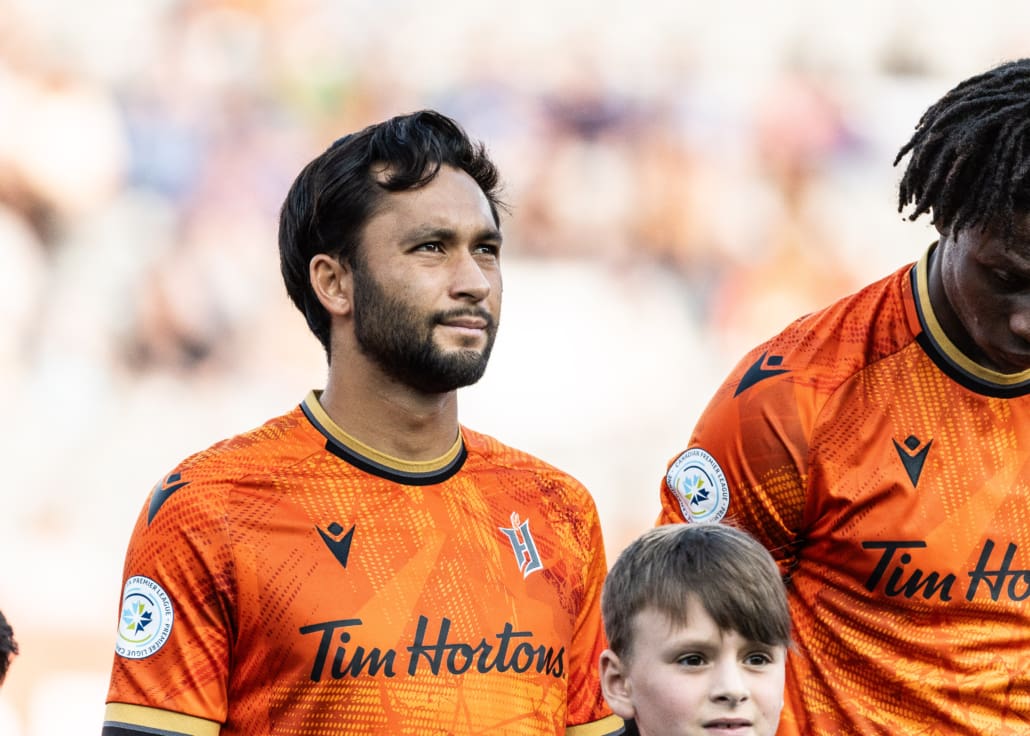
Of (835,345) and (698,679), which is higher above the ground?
(835,345)

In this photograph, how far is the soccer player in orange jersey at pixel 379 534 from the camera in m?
2.57

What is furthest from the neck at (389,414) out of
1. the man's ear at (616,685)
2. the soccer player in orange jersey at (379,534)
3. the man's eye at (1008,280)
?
the man's eye at (1008,280)

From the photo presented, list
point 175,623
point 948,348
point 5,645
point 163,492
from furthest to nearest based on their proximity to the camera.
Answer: point 5,645 < point 948,348 < point 163,492 < point 175,623

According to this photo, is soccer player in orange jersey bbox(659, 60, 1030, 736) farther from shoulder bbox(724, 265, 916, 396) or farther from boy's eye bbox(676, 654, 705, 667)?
boy's eye bbox(676, 654, 705, 667)

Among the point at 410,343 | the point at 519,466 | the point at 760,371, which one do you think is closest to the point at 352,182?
Result: the point at 410,343

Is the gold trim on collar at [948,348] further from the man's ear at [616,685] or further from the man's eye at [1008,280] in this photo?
the man's ear at [616,685]

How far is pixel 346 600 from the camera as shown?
2625mm

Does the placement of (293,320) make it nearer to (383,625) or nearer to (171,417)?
(171,417)

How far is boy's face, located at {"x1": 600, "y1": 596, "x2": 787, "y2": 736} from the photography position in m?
2.40

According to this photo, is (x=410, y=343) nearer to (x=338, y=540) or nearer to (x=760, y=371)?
(x=338, y=540)

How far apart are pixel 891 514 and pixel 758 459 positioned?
10.3 inches

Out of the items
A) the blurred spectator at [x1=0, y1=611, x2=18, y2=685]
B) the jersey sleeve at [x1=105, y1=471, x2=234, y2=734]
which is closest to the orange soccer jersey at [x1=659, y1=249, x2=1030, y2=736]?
the jersey sleeve at [x1=105, y1=471, x2=234, y2=734]

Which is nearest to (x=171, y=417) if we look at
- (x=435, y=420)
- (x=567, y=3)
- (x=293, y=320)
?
(x=293, y=320)

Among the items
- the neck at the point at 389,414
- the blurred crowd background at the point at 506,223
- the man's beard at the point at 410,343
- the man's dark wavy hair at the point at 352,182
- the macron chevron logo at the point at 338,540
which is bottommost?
the macron chevron logo at the point at 338,540
